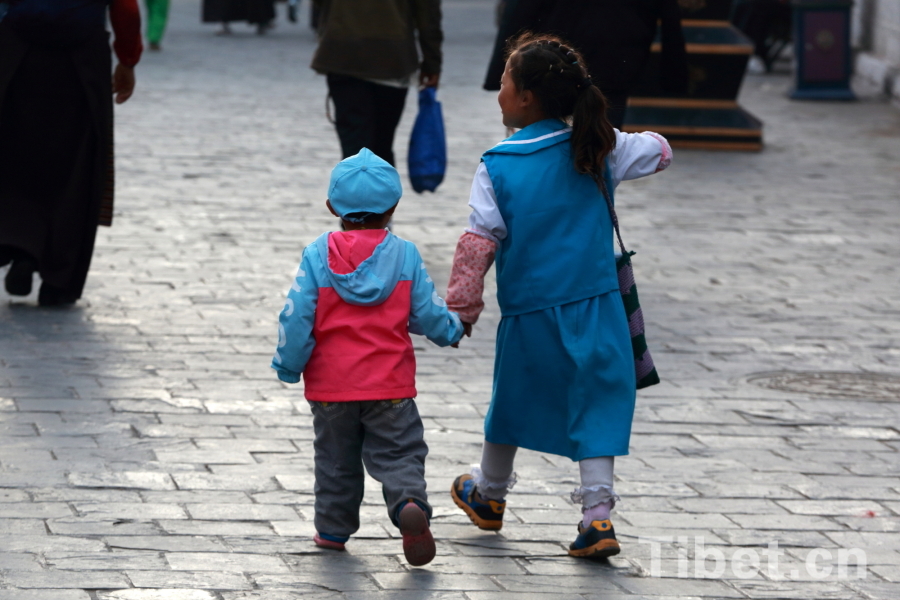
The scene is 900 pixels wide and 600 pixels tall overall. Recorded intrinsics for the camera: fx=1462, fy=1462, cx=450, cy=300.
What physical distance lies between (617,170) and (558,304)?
0.42 metres

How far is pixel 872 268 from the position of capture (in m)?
8.34

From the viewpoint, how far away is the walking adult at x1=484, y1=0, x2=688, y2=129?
6652 mm

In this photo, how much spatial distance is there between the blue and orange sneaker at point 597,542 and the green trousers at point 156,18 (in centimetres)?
1803

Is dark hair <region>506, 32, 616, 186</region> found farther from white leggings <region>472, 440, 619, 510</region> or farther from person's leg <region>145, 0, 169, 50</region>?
person's leg <region>145, 0, 169, 50</region>

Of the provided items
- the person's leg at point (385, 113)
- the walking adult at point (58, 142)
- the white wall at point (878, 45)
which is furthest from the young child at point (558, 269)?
the white wall at point (878, 45)

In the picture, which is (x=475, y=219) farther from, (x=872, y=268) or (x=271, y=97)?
(x=271, y=97)

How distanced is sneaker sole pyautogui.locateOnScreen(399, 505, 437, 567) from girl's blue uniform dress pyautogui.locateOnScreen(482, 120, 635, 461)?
44cm

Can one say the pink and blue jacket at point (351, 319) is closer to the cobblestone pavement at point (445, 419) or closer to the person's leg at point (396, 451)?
the person's leg at point (396, 451)

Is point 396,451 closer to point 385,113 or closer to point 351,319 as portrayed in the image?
point 351,319

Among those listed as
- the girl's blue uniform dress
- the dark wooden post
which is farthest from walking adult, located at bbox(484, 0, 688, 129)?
the dark wooden post

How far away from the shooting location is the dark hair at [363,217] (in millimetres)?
3803

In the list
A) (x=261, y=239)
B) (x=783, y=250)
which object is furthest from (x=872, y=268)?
(x=261, y=239)

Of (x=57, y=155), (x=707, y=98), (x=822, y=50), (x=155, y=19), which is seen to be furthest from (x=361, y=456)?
(x=155, y=19)

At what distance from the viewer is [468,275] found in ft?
12.6
